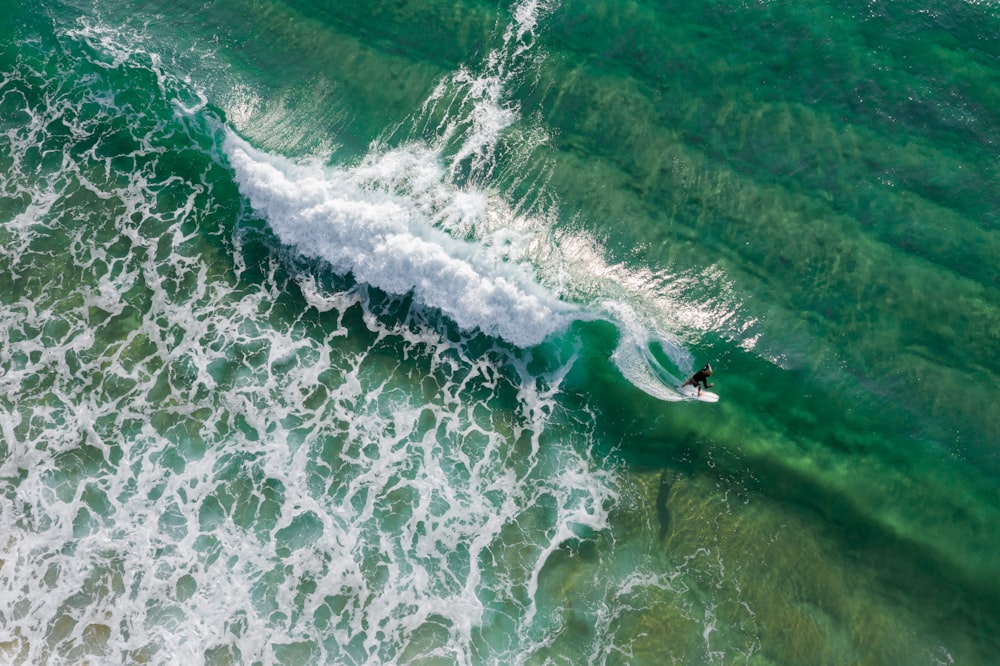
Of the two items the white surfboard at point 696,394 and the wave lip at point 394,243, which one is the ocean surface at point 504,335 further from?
the white surfboard at point 696,394

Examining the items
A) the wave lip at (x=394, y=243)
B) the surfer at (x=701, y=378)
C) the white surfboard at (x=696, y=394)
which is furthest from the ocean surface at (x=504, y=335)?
the surfer at (x=701, y=378)

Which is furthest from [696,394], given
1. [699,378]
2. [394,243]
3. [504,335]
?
[394,243]

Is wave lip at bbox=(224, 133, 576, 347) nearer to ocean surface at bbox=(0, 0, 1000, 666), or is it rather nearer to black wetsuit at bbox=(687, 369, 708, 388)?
ocean surface at bbox=(0, 0, 1000, 666)

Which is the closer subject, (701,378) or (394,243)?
(701,378)

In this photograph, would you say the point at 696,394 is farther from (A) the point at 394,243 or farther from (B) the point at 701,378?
(A) the point at 394,243

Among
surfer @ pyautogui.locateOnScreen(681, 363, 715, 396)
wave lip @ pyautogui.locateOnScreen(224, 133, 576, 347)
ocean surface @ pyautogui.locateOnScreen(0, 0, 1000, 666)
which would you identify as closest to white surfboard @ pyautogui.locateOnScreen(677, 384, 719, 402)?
surfer @ pyautogui.locateOnScreen(681, 363, 715, 396)

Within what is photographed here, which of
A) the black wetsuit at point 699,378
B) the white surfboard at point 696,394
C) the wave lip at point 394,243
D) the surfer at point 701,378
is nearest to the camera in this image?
the surfer at point 701,378
